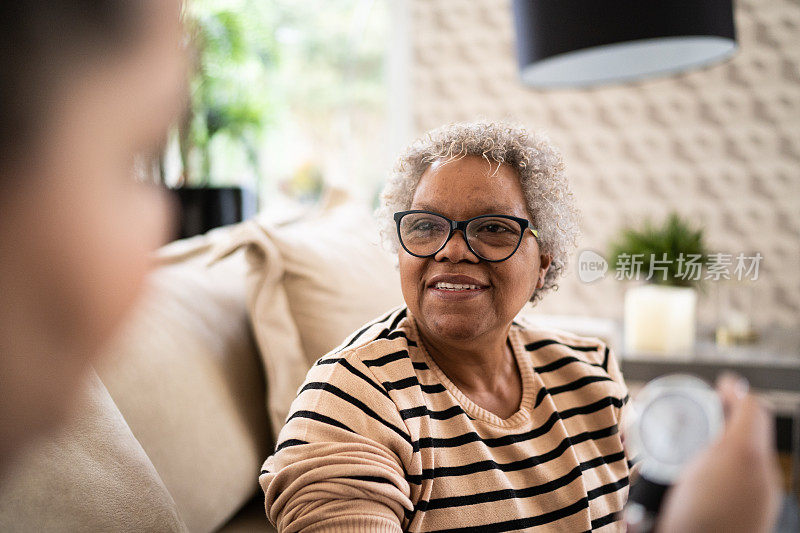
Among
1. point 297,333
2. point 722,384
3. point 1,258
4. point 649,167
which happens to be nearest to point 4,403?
point 1,258

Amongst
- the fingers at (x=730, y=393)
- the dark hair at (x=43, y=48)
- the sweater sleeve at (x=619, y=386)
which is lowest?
the sweater sleeve at (x=619, y=386)

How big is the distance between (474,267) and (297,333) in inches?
18.1

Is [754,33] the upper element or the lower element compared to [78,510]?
Result: upper

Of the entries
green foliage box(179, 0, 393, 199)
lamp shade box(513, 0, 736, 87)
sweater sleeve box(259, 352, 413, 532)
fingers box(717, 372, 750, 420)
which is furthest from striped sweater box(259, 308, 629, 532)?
green foliage box(179, 0, 393, 199)

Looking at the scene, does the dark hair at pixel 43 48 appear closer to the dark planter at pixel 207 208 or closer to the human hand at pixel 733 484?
the human hand at pixel 733 484

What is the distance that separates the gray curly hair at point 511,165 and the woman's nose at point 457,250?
0.11 metres

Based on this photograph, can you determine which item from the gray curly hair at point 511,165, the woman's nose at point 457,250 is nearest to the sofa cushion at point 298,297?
the gray curly hair at point 511,165

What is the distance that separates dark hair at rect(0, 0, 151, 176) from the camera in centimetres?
29

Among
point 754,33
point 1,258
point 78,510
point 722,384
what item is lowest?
point 78,510

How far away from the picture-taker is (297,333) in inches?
48.3

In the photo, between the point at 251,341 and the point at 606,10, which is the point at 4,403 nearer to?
Result: the point at 251,341

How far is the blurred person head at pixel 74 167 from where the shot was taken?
30cm

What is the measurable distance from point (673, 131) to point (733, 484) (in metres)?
2.66

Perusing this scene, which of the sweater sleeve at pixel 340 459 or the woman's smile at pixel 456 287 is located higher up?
the woman's smile at pixel 456 287
